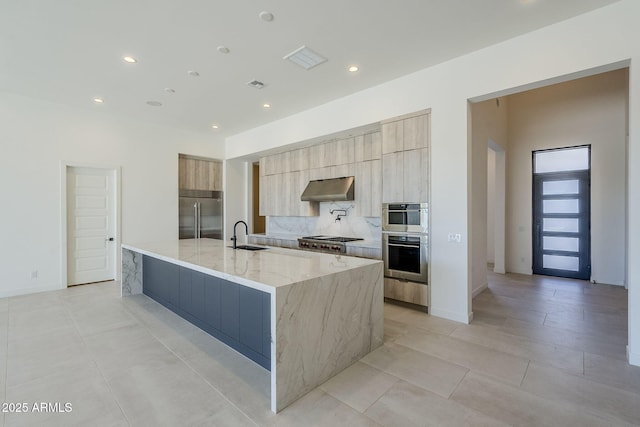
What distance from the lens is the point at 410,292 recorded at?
404 cm

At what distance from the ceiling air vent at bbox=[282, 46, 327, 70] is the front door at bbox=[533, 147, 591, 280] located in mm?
5345

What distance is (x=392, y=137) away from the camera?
13.7ft

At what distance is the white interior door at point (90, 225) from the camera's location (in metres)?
5.29

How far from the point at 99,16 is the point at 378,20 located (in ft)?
8.78

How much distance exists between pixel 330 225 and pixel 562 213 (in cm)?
470

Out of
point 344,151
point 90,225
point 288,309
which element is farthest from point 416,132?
point 90,225

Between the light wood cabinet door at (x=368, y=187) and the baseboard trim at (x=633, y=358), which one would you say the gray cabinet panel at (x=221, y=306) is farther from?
the baseboard trim at (x=633, y=358)

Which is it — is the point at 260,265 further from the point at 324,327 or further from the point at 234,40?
the point at 234,40

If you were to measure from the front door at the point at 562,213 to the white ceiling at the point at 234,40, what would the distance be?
13.3 feet

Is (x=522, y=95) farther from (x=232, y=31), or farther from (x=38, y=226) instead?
(x=38, y=226)

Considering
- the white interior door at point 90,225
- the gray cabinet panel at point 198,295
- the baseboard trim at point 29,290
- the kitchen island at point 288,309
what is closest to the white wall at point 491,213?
the kitchen island at point 288,309

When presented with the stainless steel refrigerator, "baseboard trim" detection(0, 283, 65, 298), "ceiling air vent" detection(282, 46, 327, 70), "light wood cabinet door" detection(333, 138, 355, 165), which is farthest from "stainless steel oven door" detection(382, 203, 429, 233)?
"baseboard trim" detection(0, 283, 65, 298)

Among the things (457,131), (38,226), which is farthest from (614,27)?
(38,226)

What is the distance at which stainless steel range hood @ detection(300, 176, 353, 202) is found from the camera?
16.8ft
